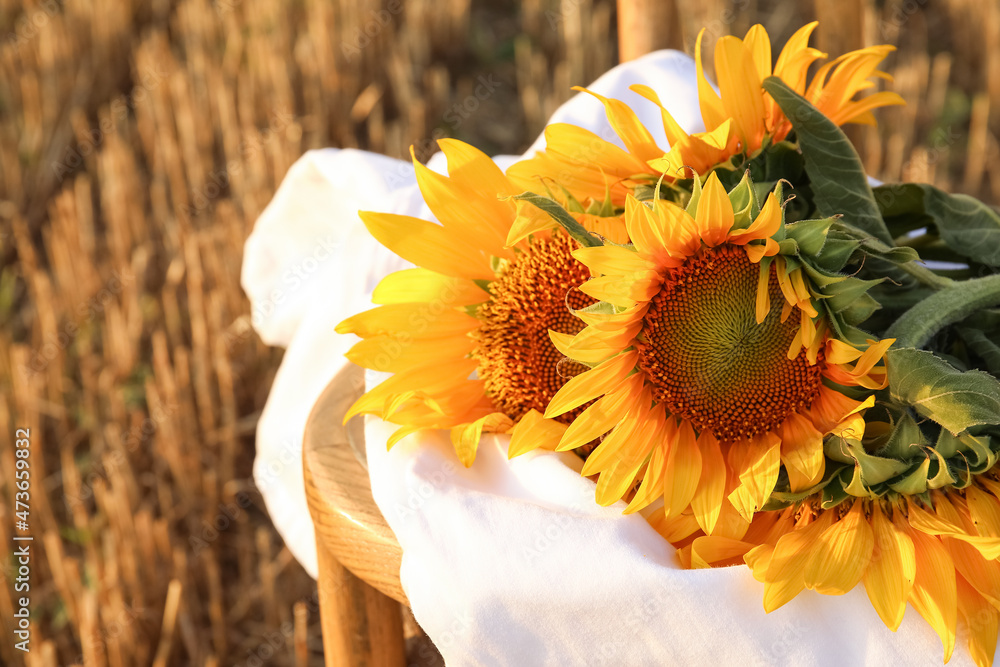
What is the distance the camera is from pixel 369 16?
217 centimetres

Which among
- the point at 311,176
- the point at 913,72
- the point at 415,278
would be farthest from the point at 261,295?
the point at 913,72

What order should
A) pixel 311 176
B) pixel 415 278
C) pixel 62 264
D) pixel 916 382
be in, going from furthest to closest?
1. pixel 62 264
2. pixel 311 176
3. pixel 415 278
4. pixel 916 382

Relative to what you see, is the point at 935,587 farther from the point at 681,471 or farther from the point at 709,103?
the point at 709,103

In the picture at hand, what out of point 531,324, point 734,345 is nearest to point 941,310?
point 734,345

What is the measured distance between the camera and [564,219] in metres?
→ 0.51

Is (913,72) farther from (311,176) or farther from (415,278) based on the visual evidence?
(415,278)

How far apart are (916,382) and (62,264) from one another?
4.85 feet

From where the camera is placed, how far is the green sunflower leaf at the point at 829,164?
1.82 ft

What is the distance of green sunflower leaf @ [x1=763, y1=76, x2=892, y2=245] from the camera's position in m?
0.56

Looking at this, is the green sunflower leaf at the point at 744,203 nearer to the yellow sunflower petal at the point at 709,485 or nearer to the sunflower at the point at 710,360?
the sunflower at the point at 710,360
